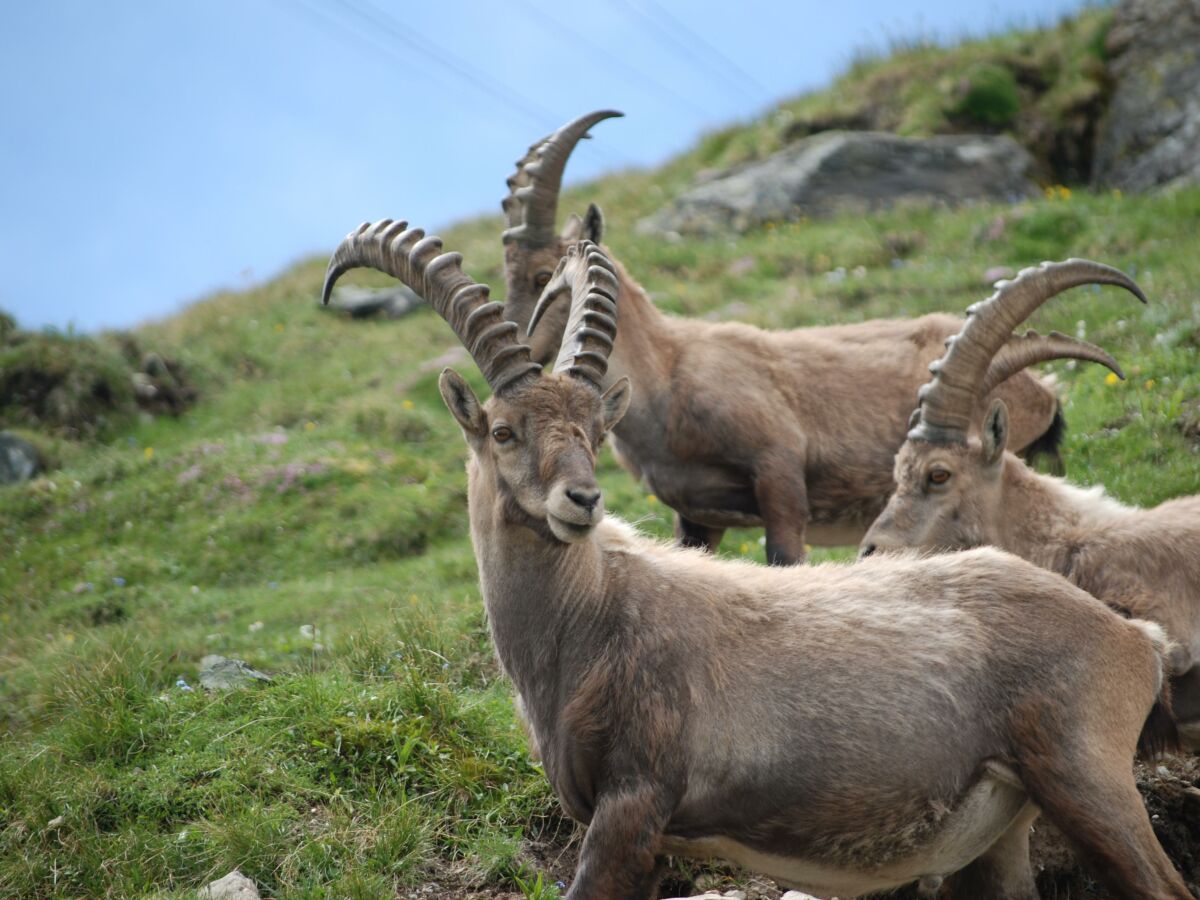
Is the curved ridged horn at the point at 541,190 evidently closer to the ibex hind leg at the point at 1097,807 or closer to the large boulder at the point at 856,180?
the ibex hind leg at the point at 1097,807

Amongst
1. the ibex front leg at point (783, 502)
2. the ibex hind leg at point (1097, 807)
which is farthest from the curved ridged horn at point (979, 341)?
the ibex hind leg at point (1097, 807)

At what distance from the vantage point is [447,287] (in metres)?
5.87

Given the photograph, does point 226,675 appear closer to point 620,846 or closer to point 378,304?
point 620,846

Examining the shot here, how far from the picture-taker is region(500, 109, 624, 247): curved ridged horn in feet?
30.5

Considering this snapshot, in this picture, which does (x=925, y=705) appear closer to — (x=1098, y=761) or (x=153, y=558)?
(x=1098, y=761)

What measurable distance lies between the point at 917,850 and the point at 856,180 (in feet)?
50.7

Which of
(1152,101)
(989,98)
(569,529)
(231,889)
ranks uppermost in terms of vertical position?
(989,98)

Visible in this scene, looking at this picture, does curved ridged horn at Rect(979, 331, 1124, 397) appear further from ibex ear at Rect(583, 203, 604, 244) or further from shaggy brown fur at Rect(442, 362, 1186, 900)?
ibex ear at Rect(583, 203, 604, 244)

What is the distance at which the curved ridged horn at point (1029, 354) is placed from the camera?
7684 mm

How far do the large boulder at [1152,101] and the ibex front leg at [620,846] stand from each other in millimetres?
15027

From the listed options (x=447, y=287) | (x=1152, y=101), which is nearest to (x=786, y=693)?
(x=447, y=287)

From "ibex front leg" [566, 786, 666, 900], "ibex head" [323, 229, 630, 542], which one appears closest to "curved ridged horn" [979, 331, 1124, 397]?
"ibex head" [323, 229, 630, 542]

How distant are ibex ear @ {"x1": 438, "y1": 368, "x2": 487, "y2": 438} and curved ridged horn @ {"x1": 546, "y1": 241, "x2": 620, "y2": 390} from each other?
16.0 inches

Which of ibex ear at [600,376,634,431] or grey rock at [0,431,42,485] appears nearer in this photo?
ibex ear at [600,376,634,431]
